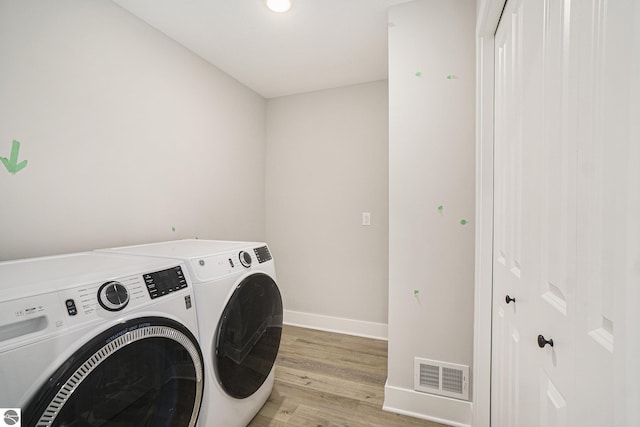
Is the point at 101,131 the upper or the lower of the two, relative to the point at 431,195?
upper

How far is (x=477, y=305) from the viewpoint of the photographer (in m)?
1.41

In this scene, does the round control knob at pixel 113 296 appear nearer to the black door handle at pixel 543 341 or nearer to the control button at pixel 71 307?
the control button at pixel 71 307

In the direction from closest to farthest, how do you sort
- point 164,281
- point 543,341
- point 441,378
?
point 543,341 → point 164,281 → point 441,378

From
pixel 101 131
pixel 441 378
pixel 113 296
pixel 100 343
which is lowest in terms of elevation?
pixel 441 378

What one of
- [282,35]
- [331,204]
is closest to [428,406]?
[331,204]

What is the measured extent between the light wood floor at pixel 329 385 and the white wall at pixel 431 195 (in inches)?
6.4

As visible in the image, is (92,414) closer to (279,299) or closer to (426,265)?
(279,299)

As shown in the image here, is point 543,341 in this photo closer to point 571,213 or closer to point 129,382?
point 571,213

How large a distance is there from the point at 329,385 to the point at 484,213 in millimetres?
1464

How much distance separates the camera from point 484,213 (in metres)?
1.36

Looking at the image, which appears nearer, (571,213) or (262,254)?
(571,213)

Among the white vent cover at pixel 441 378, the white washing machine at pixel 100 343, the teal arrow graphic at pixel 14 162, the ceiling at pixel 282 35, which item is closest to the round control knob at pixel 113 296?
the white washing machine at pixel 100 343

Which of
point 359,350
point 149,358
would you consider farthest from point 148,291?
point 359,350

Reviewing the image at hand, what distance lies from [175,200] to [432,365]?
76.7 inches
